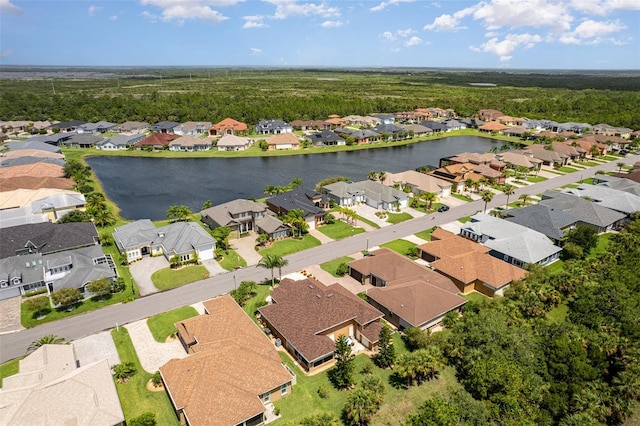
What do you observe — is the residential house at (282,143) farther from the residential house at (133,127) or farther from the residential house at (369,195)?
the residential house at (133,127)

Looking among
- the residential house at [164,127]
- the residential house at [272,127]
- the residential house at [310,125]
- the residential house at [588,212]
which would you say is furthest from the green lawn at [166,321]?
the residential house at [310,125]

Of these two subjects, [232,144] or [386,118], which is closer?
[232,144]

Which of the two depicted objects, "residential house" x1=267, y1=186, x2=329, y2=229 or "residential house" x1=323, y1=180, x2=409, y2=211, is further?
"residential house" x1=323, y1=180, x2=409, y2=211

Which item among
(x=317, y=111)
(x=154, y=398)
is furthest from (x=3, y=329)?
(x=317, y=111)

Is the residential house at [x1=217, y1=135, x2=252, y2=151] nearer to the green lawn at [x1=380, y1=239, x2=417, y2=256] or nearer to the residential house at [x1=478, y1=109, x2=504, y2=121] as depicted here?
the green lawn at [x1=380, y1=239, x2=417, y2=256]

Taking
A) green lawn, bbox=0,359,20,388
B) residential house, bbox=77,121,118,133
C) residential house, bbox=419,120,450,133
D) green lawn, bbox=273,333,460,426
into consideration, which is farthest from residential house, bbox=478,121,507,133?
green lawn, bbox=0,359,20,388

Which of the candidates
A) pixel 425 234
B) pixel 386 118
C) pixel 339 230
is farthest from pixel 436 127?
pixel 339 230

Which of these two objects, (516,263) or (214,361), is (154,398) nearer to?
(214,361)

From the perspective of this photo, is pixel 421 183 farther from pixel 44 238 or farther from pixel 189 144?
pixel 189 144
